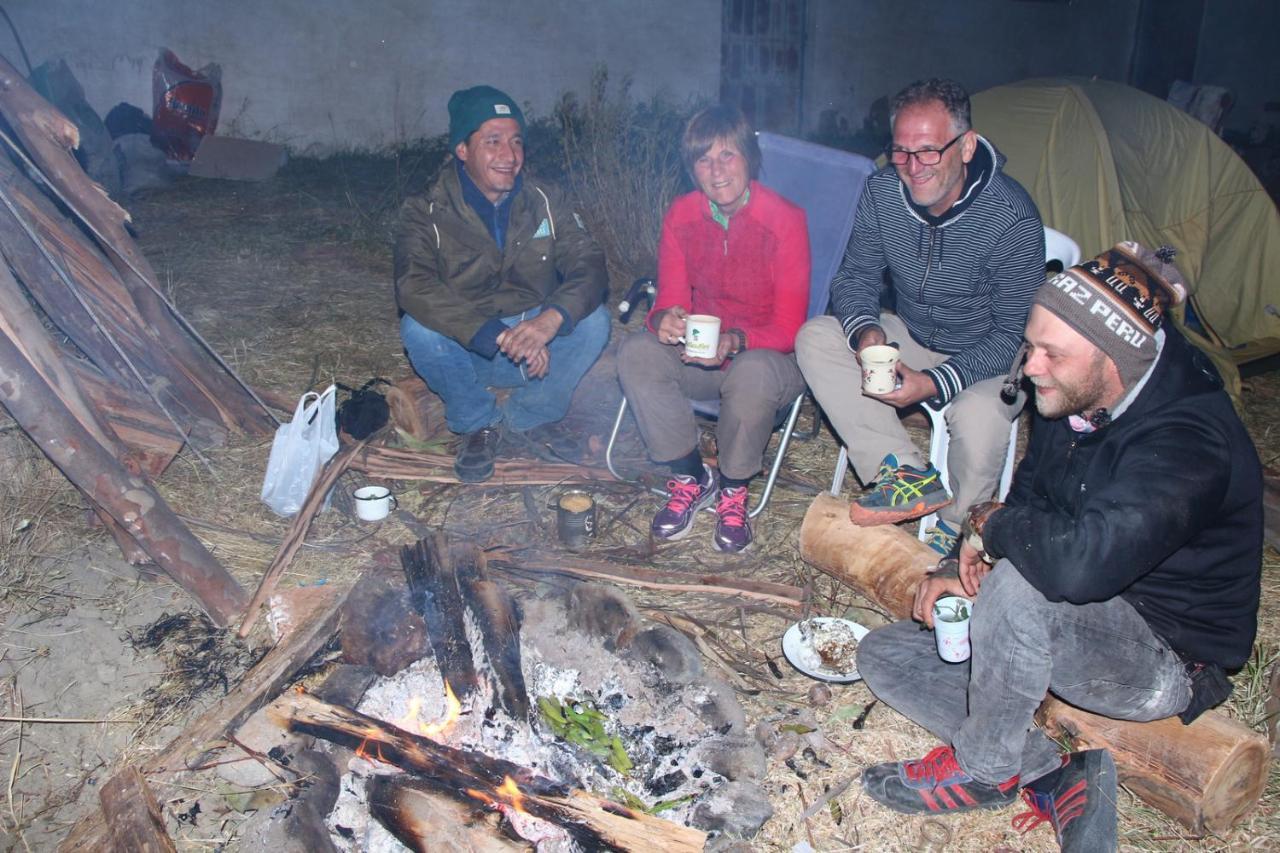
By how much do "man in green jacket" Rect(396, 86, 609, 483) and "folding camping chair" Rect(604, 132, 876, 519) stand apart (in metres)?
0.51

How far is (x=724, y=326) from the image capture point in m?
4.07

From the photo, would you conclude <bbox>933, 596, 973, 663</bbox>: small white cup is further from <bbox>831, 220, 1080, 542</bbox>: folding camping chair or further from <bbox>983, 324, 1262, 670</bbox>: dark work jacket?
<bbox>831, 220, 1080, 542</bbox>: folding camping chair

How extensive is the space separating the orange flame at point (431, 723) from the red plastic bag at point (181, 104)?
8.61 metres

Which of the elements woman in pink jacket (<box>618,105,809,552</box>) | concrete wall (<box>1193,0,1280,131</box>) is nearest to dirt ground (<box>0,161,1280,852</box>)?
woman in pink jacket (<box>618,105,809,552</box>)

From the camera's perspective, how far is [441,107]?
10.3m

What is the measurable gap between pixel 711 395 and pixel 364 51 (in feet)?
26.2

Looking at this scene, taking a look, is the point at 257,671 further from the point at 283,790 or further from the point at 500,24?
the point at 500,24

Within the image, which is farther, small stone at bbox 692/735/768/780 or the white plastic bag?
the white plastic bag

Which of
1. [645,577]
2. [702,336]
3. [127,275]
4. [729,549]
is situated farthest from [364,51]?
[645,577]

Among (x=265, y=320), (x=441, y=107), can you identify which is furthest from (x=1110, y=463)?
(x=441, y=107)

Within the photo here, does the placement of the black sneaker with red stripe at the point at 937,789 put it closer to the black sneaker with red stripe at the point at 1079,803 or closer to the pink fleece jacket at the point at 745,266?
the black sneaker with red stripe at the point at 1079,803

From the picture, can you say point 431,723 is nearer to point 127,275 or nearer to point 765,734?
point 765,734

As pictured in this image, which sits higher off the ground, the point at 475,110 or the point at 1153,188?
the point at 475,110

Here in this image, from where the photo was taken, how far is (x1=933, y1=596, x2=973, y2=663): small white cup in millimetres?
2543
